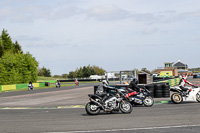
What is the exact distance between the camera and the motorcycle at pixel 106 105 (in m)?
13.0

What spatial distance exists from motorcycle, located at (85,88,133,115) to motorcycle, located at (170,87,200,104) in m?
4.88

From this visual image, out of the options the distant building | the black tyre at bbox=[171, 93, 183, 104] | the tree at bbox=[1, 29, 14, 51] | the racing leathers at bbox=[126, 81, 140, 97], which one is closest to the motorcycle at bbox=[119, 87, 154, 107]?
the racing leathers at bbox=[126, 81, 140, 97]

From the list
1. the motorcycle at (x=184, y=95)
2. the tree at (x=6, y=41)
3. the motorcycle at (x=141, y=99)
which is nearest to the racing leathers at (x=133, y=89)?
the motorcycle at (x=141, y=99)

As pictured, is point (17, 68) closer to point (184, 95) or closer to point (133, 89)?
point (133, 89)

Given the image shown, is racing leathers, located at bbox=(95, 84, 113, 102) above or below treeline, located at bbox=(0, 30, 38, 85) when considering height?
below

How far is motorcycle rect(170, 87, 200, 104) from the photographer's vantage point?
17.1m

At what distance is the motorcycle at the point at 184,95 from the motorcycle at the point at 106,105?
16.0ft

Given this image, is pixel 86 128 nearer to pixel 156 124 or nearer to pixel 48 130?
pixel 48 130

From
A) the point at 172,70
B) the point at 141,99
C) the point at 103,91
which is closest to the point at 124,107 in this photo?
the point at 103,91

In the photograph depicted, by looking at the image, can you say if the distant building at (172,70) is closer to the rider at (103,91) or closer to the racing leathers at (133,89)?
the racing leathers at (133,89)

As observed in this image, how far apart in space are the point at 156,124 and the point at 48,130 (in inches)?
135

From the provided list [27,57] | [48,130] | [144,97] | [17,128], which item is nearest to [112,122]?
[48,130]

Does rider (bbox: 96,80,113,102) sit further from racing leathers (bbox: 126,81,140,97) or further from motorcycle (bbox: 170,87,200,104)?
motorcycle (bbox: 170,87,200,104)

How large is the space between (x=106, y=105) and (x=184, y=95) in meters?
6.13
